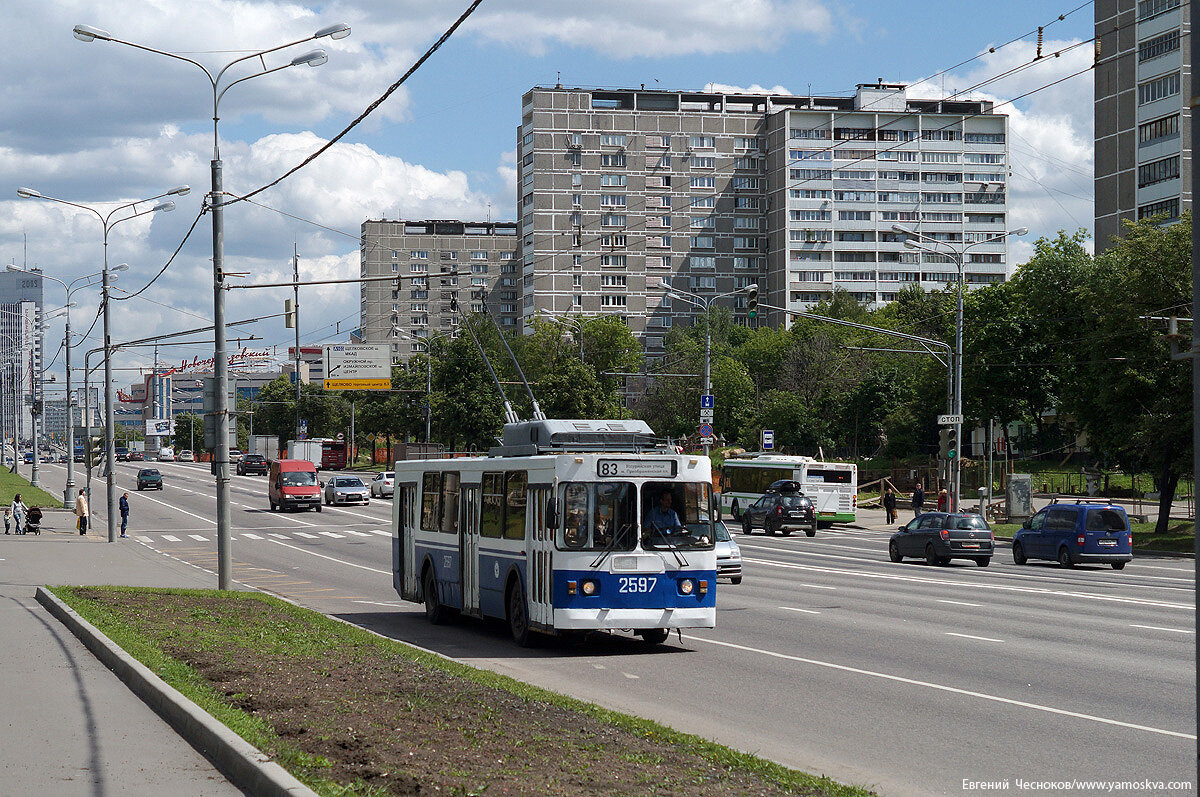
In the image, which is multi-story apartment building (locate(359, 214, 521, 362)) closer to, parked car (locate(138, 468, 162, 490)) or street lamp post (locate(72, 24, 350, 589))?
parked car (locate(138, 468, 162, 490))

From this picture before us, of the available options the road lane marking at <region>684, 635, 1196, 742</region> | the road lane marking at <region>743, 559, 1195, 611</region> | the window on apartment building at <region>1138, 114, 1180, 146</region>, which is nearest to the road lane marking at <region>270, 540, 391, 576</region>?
the road lane marking at <region>743, 559, 1195, 611</region>

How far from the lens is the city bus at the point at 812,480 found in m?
52.8

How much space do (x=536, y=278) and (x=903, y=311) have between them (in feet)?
133

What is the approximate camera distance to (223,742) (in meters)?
8.41

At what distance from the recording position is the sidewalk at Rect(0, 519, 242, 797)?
7.98m

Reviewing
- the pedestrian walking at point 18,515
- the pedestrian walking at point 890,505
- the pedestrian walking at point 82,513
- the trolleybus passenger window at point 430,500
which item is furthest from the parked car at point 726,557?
the pedestrian walking at point 18,515

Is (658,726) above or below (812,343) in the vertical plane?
below

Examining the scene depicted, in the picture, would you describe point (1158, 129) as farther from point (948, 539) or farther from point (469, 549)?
point (469, 549)

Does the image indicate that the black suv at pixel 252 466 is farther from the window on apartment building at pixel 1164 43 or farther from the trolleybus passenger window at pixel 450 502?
the trolleybus passenger window at pixel 450 502

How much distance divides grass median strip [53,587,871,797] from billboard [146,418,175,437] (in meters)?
156

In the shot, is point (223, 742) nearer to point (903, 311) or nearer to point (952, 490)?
point (952, 490)

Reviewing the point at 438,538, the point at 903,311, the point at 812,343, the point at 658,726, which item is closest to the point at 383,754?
the point at 658,726

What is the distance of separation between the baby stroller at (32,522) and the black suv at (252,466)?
54.6m

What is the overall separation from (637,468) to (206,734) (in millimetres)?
7718
